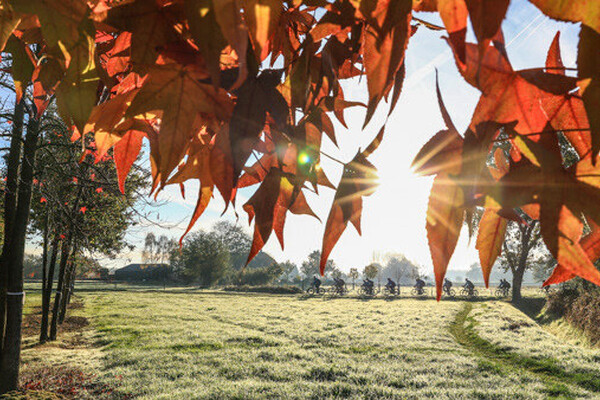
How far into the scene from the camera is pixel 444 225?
11.7 inches

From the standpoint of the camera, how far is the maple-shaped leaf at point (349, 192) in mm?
353

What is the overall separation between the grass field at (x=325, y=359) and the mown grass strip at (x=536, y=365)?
19mm

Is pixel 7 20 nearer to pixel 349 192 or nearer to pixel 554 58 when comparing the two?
pixel 349 192

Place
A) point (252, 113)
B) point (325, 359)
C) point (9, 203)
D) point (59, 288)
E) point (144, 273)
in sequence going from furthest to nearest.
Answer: point (144, 273), point (59, 288), point (325, 359), point (9, 203), point (252, 113)

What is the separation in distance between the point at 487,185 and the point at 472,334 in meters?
10.9

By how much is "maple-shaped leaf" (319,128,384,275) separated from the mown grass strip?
259 inches

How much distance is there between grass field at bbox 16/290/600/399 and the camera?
5.19 meters

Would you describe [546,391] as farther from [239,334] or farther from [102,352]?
[102,352]

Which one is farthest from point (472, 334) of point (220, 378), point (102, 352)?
point (102, 352)

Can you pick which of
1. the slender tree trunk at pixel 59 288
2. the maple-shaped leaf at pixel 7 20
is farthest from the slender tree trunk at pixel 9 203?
the maple-shaped leaf at pixel 7 20

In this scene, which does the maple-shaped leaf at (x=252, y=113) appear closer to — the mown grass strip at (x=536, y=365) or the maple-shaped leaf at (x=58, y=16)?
the maple-shaped leaf at (x=58, y=16)

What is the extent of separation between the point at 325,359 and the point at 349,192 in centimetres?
712

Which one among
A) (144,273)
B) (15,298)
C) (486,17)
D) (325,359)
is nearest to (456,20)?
(486,17)

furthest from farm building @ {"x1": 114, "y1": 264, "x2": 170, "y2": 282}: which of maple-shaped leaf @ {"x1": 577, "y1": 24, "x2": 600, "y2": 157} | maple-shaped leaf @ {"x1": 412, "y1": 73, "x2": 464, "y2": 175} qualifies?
maple-shaped leaf @ {"x1": 577, "y1": 24, "x2": 600, "y2": 157}
